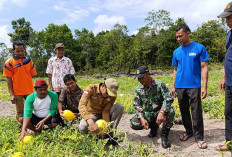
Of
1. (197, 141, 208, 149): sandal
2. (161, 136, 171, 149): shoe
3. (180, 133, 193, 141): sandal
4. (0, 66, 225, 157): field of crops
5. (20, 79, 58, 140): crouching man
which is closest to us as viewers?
(0, 66, 225, 157): field of crops

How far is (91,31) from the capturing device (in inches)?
1682

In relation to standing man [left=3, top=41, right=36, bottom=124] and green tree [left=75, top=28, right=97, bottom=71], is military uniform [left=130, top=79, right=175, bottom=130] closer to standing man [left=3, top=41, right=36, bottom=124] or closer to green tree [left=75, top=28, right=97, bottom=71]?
standing man [left=3, top=41, right=36, bottom=124]

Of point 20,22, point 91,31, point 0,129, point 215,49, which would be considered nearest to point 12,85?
point 0,129

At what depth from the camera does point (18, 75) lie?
15.1 ft

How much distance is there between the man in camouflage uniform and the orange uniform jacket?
48cm

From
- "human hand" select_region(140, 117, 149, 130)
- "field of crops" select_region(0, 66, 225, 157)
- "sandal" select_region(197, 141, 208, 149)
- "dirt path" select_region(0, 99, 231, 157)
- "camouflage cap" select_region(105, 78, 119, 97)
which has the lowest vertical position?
"dirt path" select_region(0, 99, 231, 157)

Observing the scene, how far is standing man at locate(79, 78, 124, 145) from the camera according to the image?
134 inches

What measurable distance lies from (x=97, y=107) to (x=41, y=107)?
43.7 inches

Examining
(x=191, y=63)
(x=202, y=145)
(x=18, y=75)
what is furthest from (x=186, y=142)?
(x=18, y=75)

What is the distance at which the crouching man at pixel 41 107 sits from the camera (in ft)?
13.0

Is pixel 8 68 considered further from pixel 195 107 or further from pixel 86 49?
pixel 86 49

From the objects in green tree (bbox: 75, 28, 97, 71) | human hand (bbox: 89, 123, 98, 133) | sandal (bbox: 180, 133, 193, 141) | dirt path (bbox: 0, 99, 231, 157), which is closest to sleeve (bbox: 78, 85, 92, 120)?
human hand (bbox: 89, 123, 98, 133)

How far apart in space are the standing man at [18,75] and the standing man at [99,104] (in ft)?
5.15

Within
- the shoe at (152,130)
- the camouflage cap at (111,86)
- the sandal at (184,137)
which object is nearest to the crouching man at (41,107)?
the camouflage cap at (111,86)
